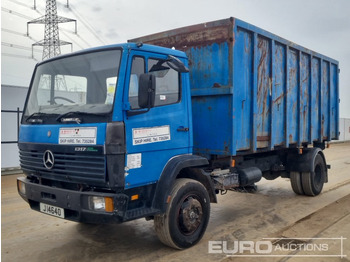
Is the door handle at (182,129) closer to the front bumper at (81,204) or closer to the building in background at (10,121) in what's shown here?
the front bumper at (81,204)

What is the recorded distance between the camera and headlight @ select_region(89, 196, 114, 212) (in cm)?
341

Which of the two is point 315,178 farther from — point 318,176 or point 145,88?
point 145,88

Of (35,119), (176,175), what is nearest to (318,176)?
(176,175)

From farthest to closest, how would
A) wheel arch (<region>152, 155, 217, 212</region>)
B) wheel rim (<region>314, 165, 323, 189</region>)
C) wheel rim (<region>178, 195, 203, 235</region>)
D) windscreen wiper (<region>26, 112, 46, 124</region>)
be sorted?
wheel rim (<region>314, 165, 323, 189</region>)
wheel rim (<region>178, 195, 203, 235</region>)
windscreen wiper (<region>26, 112, 46, 124</region>)
wheel arch (<region>152, 155, 217, 212</region>)

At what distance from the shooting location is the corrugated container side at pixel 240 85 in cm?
478

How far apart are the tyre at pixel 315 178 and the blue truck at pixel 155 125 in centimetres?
160

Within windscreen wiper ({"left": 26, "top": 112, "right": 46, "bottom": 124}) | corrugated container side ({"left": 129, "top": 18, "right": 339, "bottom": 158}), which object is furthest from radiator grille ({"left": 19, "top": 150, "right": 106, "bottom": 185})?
corrugated container side ({"left": 129, "top": 18, "right": 339, "bottom": 158})

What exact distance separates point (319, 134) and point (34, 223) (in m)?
6.23

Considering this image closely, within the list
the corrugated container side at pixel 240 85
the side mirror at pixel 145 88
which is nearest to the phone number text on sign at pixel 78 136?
the side mirror at pixel 145 88

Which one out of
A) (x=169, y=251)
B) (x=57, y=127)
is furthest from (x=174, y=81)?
(x=169, y=251)

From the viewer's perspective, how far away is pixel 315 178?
7.45 meters

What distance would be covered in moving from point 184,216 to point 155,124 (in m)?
1.24

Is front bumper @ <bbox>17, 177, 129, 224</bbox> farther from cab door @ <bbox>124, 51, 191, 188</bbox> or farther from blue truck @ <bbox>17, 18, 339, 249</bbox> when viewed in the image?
cab door @ <bbox>124, 51, 191, 188</bbox>

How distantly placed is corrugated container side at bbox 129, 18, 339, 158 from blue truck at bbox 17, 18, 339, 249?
0.02 metres
